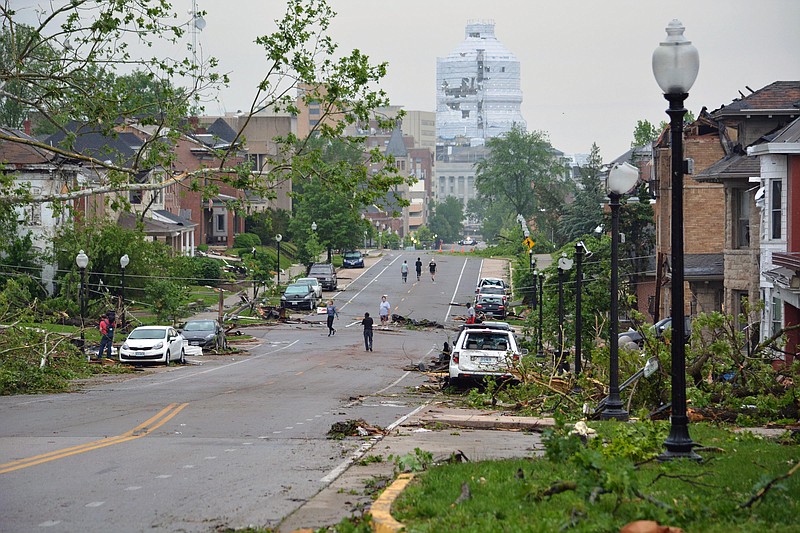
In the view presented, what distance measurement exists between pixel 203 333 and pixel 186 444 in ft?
96.2

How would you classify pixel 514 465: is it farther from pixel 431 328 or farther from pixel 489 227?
pixel 489 227

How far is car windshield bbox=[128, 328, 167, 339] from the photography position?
37987 mm

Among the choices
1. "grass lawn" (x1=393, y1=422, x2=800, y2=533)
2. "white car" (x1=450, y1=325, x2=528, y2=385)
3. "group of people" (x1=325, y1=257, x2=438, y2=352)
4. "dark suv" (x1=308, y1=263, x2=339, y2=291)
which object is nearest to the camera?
"grass lawn" (x1=393, y1=422, x2=800, y2=533)

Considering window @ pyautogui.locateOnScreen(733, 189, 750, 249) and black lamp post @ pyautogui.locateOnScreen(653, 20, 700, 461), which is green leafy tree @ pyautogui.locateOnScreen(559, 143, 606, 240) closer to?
window @ pyautogui.locateOnScreen(733, 189, 750, 249)

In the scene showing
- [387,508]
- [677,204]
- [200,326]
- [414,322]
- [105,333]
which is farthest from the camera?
[414,322]

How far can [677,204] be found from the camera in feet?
38.6

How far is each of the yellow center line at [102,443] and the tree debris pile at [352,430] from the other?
9.30 ft

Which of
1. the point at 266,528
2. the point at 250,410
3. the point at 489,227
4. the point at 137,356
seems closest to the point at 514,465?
the point at 266,528

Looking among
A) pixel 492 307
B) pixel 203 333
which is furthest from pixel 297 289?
pixel 203 333

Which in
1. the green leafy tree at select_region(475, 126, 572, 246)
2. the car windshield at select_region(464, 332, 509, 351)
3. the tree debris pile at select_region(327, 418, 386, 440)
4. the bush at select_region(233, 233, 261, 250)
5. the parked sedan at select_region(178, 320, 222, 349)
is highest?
the green leafy tree at select_region(475, 126, 572, 246)

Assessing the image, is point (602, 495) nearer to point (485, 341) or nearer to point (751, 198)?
point (485, 341)

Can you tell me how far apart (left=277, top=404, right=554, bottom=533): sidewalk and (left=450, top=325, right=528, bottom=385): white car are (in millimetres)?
3266

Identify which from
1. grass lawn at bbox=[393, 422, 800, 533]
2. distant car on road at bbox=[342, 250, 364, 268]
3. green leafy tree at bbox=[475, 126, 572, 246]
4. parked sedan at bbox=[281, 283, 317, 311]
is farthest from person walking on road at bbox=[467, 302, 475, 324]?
green leafy tree at bbox=[475, 126, 572, 246]

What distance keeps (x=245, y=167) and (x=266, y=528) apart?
1709 centimetres
